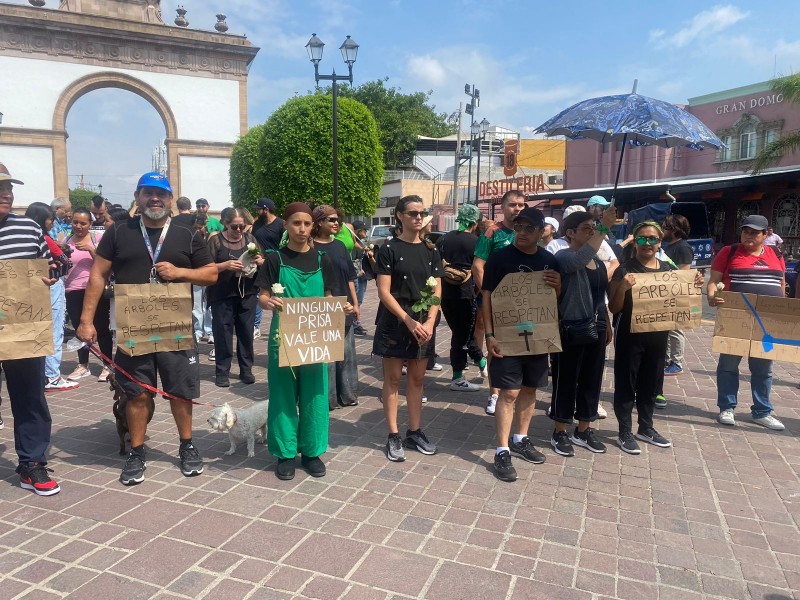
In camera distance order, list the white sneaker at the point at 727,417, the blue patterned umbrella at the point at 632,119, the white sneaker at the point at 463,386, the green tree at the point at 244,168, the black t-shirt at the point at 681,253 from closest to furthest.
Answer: the white sneaker at the point at 727,417, the blue patterned umbrella at the point at 632,119, the black t-shirt at the point at 681,253, the white sneaker at the point at 463,386, the green tree at the point at 244,168

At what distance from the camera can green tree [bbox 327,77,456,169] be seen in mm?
51438

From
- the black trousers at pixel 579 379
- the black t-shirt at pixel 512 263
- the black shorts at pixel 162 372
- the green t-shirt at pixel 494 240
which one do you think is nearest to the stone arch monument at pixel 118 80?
the green t-shirt at pixel 494 240

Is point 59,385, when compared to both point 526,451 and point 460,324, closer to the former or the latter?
point 460,324

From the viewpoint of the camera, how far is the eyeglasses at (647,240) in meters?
4.70

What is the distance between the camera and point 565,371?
15.1 feet

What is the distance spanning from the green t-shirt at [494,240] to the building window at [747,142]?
23.7m

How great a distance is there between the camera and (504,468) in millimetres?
4113

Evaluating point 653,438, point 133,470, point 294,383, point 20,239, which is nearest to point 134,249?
point 20,239

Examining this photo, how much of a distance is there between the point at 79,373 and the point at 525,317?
Result: 5.58 m

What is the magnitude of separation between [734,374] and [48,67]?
3740 cm

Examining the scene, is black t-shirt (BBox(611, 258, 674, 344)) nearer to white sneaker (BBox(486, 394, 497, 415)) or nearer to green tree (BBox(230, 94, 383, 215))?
white sneaker (BBox(486, 394, 497, 415))

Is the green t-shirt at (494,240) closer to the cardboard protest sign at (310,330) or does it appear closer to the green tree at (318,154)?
the cardboard protest sign at (310,330)

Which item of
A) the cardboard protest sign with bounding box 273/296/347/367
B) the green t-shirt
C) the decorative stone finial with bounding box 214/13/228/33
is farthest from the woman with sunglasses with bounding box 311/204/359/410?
the decorative stone finial with bounding box 214/13/228/33

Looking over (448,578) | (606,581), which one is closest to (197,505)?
(448,578)
